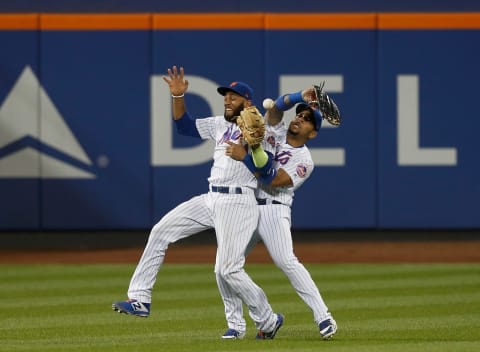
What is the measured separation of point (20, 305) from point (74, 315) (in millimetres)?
904

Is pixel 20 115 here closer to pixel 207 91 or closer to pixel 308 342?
pixel 207 91

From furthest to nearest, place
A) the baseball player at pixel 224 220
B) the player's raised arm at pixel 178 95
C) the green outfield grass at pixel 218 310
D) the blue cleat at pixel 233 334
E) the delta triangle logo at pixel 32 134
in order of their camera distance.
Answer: the delta triangle logo at pixel 32 134, the player's raised arm at pixel 178 95, the blue cleat at pixel 233 334, the baseball player at pixel 224 220, the green outfield grass at pixel 218 310

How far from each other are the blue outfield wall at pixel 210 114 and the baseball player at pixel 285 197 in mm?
8356

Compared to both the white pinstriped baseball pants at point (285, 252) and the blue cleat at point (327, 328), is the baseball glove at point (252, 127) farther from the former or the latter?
the blue cleat at point (327, 328)

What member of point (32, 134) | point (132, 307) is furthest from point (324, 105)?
point (32, 134)

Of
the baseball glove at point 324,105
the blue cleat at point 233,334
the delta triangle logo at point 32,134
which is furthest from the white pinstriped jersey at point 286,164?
the delta triangle logo at point 32,134

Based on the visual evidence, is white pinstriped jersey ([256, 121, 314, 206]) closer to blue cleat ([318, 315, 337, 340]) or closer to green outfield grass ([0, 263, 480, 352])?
blue cleat ([318, 315, 337, 340])

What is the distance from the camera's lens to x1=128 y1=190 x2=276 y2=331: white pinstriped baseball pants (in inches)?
341

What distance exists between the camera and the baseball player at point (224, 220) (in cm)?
868

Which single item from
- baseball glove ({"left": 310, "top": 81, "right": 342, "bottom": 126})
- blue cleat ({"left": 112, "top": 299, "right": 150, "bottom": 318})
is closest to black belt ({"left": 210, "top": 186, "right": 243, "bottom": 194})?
baseball glove ({"left": 310, "top": 81, "right": 342, "bottom": 126})

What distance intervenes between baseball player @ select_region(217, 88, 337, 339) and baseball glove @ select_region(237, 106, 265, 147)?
0.38 ft

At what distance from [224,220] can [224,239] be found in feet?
0.42

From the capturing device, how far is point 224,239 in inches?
342

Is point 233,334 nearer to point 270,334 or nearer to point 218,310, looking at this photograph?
point 270,334
